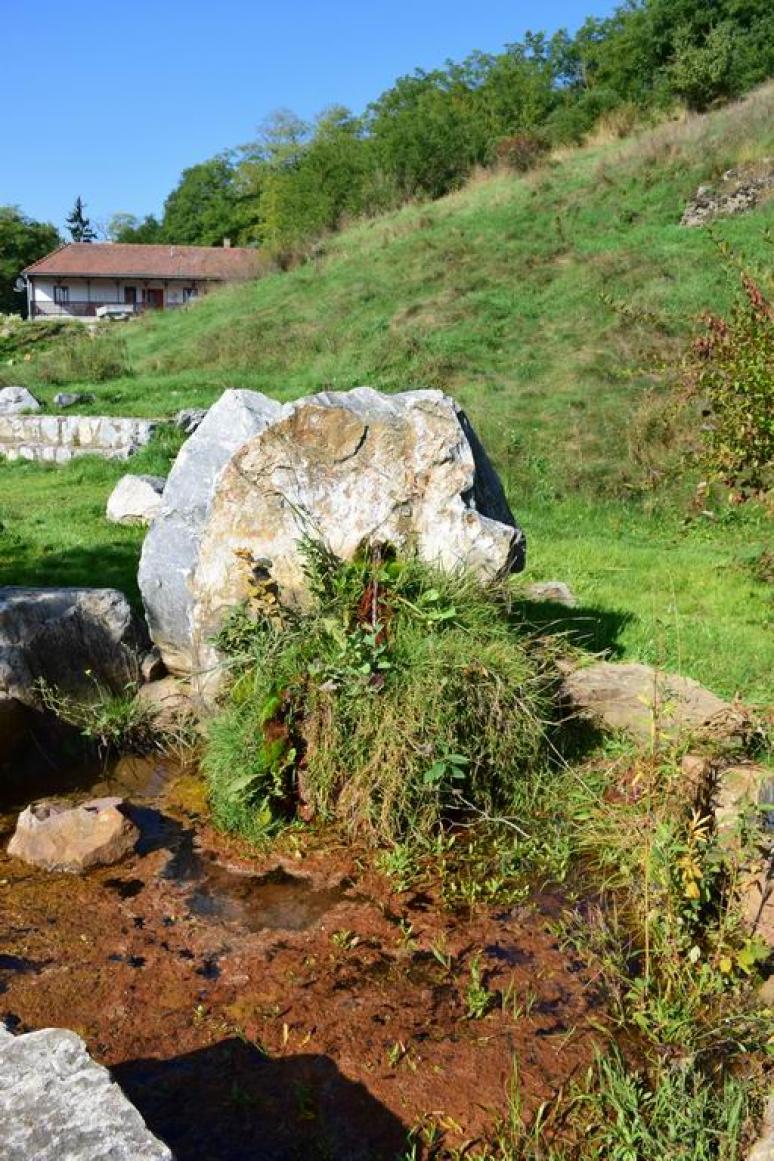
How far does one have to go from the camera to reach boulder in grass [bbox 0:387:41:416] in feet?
56.3

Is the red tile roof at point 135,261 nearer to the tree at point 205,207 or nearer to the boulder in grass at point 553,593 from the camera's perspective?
the tree at point 205,207

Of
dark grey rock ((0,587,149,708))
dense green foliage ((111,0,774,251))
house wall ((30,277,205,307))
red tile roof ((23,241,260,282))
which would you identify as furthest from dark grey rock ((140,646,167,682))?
house wall ((30,277,205,307))

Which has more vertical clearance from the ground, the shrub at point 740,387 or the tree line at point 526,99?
the tree line at point 526,99

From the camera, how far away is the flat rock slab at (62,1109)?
6.50 feet

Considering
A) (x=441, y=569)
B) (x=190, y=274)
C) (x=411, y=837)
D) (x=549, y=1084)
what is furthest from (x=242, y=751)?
(x=190, y=274)

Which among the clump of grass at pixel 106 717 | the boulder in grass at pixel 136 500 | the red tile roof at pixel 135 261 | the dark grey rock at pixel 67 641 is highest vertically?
the red tile roof at pixel 135 261

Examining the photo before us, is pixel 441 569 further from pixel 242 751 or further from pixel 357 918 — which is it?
pixel 357 918

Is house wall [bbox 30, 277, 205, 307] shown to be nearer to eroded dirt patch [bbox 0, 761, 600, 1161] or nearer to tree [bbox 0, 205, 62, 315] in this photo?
tree [bbox 0, 205, 62, 315]

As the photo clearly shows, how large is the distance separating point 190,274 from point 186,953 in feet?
176

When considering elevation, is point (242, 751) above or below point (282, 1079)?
above

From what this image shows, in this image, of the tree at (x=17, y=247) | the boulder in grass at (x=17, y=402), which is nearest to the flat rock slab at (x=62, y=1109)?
the boulder in grass at (x=17, y=402)

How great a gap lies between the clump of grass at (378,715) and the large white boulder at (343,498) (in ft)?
0.96

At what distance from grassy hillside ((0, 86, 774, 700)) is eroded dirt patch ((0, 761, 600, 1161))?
188 centimetres

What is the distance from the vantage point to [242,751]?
517cm
